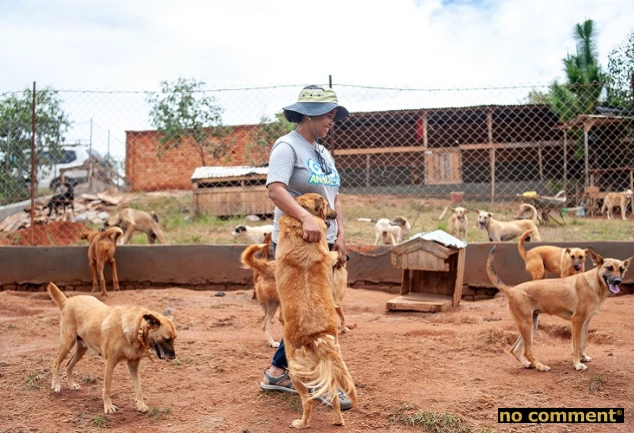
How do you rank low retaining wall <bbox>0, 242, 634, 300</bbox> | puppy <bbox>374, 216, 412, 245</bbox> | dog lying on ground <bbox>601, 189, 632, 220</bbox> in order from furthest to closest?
1. dog lying on ground <bbox>601, 189, 632, 220</bbox>
2. puppy <bbox>374, 216, 412, 245</bbox>
3. low retaining wall <bbox>0, 242, 634, 300</bbox>

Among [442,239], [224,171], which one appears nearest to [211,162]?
[224,171]

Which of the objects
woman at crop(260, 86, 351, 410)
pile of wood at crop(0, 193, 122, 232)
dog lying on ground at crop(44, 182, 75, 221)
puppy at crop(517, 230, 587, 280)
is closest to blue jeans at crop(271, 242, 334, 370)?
woman at crop(260, 86, 351, 410)

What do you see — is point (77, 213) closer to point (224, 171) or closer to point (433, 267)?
point (224, 171)

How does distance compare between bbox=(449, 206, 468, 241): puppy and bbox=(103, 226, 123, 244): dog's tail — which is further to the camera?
bbox=(449, 206, 468, 241): puppy

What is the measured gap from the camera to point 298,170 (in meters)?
3.92

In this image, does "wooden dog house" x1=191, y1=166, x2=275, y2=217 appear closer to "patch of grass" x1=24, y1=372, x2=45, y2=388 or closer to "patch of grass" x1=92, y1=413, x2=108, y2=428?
"patch of grass" x1=24, y1=372, x2=45, y2=388

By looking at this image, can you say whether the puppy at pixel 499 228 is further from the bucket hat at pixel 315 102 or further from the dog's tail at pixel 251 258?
the bucket hat at pixel 315 102

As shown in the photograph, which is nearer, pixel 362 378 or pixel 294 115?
pixel 294 115

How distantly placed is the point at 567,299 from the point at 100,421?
3819 mm

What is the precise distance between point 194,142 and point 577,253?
9.67 meters

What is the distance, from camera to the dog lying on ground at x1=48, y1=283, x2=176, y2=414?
162 inches

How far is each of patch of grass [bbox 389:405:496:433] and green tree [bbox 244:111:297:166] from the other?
28.0ft

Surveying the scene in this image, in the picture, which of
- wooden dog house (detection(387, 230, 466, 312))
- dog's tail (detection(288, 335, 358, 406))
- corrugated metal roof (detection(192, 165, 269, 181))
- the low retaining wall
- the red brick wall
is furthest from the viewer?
corrugated metal roof (detection(192, 165, 269, 181))

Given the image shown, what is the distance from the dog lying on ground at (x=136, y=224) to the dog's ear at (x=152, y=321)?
8103 mm
